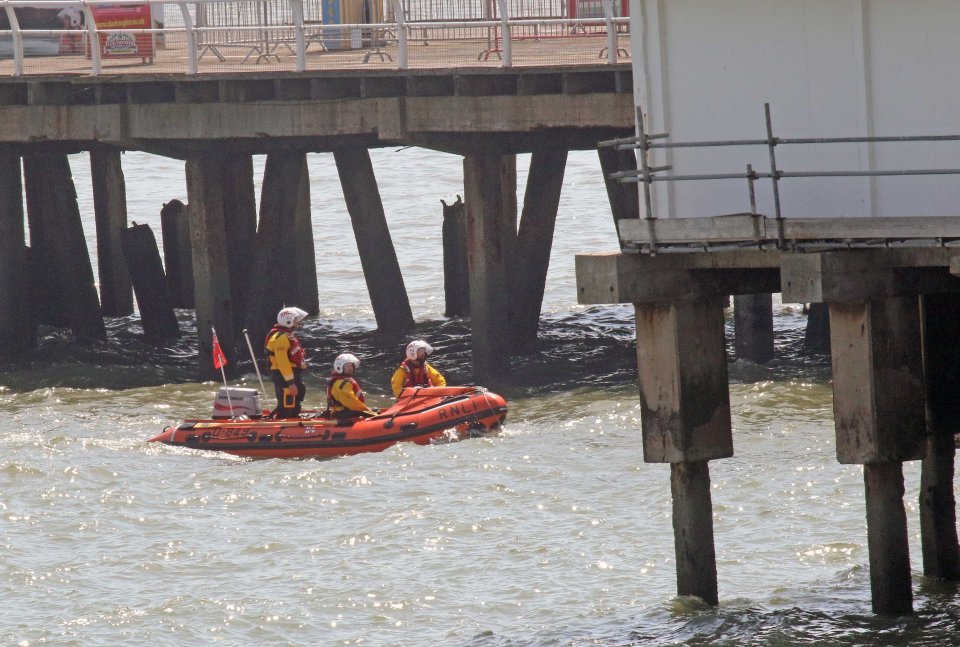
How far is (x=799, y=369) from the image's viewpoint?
2147cm

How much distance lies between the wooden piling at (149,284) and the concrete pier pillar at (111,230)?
7.00ft

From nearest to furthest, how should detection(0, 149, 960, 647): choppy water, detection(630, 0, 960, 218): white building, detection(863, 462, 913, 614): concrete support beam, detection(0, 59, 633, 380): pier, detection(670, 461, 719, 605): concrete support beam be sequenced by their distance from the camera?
detection(630, 0, 960, 218): white building < detection(863, 462, 913, 614): concrete support beam < detection(670, 461, 719, 605): concrete support beam < detection(0, 149, 960, 647): choppy water < detection(0, 59, 633, 380): pier

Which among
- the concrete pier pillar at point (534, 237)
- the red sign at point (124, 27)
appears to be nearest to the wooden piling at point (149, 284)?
the red sign at point (124, 27)

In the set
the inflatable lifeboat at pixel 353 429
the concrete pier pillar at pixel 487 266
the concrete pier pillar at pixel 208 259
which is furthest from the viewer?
the concrete pier pillar at pixel 208 259

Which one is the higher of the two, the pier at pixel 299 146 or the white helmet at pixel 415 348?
the pier at pixel 299 146

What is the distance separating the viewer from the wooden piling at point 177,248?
92.4 feet

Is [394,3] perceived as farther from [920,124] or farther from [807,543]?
[920,124]

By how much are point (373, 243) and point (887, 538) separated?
14854 mm

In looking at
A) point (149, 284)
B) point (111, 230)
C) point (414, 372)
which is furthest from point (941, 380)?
point (111, 230)

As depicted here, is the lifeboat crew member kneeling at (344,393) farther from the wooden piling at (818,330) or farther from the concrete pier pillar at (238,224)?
the wooden piling at (818,330)

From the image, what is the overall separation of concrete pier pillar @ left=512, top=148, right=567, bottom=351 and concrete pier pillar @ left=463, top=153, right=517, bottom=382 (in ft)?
3.72

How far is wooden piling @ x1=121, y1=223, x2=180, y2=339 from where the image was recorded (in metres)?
26.0

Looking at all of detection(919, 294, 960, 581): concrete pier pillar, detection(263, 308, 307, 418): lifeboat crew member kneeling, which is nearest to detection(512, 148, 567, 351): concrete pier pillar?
detection(263, 308, 307, 418): lifeboat crew member kneeling

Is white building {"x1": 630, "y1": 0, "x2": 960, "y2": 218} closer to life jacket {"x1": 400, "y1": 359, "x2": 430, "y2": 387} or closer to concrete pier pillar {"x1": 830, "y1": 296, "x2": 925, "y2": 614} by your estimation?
concrete pier pillar {"x1": 830, "y1": 296, "x2": 925, "y2": 614}
